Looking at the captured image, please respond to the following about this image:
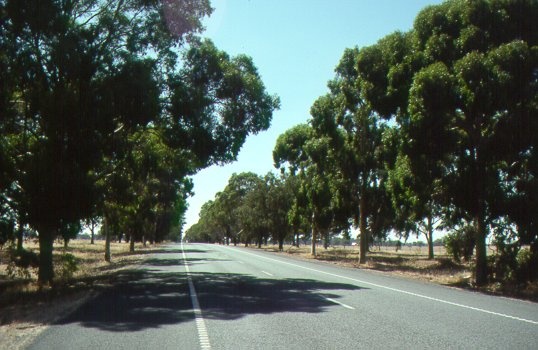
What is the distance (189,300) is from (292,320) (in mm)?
4459

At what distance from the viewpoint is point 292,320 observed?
11281 mm

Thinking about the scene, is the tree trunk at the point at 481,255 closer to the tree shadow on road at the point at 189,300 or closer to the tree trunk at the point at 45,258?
the tree shadow on road at the point at 189,300

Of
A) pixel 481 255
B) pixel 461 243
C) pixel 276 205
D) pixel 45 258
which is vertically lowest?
pixel 45 258

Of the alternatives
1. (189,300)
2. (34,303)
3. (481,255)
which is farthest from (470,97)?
(34,303)

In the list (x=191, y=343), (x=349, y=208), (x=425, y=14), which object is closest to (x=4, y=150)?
(x=191, y=343)

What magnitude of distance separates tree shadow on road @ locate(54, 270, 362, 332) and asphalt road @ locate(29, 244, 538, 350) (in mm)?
24

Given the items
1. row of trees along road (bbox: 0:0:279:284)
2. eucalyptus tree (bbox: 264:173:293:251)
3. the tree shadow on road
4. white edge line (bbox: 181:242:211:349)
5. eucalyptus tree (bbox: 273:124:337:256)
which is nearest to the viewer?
white edge line (bbox: 181:242:211:349)

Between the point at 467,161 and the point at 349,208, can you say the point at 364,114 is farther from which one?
the point at 467,161

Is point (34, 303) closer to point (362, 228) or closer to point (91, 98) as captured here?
point (91, 98)

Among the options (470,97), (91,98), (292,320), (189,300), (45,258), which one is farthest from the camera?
(45,258)

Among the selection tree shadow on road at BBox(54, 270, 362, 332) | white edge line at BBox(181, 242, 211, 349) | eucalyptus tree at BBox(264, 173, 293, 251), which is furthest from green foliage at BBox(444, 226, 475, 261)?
eucalyptus tree at BBox(264, 173, 293, 251)

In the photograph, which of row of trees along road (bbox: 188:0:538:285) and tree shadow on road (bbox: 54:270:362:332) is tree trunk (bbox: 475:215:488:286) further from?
tree shadow on road (bbox: 54:270:362:332)

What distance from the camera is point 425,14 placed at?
22438 millimetres

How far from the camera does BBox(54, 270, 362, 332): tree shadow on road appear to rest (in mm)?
11562
